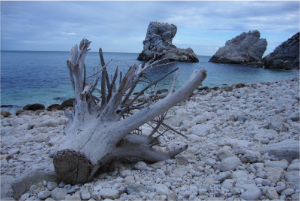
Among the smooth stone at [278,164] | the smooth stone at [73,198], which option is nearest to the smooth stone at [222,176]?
the smooth stone at [278,164]

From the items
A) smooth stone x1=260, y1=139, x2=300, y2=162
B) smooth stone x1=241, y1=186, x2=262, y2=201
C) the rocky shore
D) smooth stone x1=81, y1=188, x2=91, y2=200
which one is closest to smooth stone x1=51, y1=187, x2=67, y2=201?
the rocky shore

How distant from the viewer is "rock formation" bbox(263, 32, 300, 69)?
44.3 meters

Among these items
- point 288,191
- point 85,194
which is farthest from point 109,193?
point 288,191

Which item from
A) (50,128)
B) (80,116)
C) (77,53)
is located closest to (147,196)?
(80,116)

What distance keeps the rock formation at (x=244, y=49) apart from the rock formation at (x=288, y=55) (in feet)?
40.0

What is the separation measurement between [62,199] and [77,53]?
2.60 meters

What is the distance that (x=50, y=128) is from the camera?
6152mm

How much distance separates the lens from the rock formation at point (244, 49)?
208 ft

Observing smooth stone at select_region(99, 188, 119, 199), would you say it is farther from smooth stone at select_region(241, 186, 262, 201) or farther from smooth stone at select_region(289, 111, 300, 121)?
smooth stone at select_region(289, 111, 300, 121)

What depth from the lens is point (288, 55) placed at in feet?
151

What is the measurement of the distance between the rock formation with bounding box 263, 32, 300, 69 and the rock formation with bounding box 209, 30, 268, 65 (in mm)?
12186

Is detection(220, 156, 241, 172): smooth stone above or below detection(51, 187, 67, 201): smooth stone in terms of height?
above

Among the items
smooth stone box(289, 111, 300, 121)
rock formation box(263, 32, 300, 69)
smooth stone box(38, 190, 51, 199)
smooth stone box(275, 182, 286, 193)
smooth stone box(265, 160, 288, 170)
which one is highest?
rock formation box(263, 32, 300, 69)

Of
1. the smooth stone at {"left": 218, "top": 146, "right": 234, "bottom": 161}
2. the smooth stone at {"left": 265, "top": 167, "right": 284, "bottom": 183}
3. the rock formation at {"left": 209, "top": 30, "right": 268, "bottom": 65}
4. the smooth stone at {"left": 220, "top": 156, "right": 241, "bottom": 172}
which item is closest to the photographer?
the smooth stone at {"left": 265, "top": 167, "right": 284, "bottom": 183}
